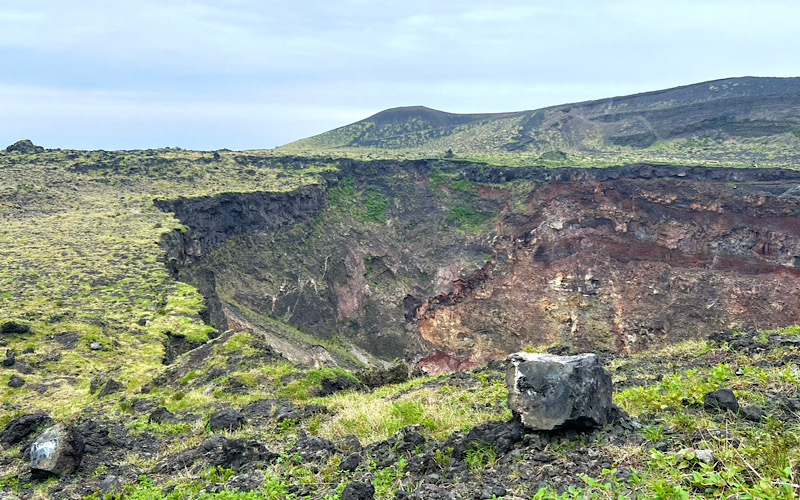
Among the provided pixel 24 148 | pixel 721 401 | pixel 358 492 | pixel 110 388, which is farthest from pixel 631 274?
pixel 24 148

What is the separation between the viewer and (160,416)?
38.0ft

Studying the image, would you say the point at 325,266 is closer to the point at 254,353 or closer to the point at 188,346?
the point at 188,346

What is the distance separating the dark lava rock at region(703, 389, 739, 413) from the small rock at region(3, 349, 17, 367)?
729 inches

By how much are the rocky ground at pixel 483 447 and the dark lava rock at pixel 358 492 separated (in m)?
0.01

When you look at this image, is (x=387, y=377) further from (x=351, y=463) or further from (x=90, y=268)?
(x=90, y=268)

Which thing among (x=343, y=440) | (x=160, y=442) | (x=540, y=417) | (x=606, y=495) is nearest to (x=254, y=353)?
(x=160, y=442)

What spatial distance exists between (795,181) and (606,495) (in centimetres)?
4837

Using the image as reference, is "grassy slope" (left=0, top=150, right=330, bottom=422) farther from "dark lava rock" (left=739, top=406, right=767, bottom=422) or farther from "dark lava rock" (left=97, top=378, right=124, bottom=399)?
"dark lava rock" (left=739, top=406, right=767, bottom=422)

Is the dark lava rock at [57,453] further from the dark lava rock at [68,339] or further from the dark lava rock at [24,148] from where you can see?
the dark lava rock at [24,148]

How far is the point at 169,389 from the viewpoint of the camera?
14.6m

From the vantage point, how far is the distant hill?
68438mm

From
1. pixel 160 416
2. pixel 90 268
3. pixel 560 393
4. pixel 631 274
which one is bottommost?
pixel 631 274

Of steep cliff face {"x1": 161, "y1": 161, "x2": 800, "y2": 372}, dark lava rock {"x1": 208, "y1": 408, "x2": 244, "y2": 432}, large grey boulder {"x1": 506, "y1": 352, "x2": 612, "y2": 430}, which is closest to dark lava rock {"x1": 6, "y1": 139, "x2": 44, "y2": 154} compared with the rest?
steep cliff face {"x1": 161, "y1": 161, "x2": 800, "y2": 372}

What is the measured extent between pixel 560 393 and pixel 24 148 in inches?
2519
